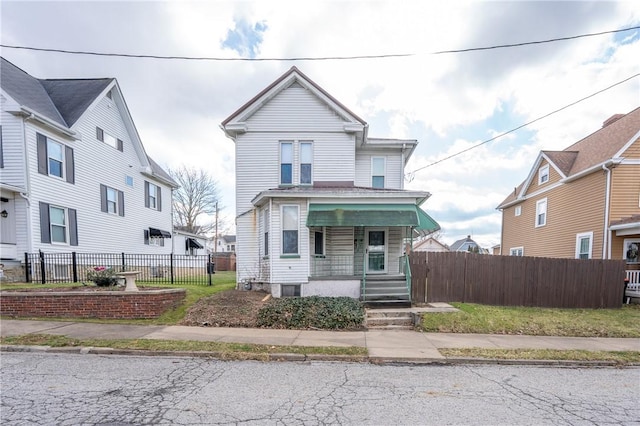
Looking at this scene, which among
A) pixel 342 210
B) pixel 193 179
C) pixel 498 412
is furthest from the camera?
pixel 193 179

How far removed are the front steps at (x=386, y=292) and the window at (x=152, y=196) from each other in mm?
15911

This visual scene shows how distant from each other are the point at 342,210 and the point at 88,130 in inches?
532

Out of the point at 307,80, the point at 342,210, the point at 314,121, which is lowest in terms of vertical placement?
the point at 342,210

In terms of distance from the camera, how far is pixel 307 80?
11078 millimetres

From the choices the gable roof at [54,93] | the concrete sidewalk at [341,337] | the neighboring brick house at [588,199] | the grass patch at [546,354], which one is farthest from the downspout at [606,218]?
the gable roof at [54,93]

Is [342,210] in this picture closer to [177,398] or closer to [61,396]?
[177,398]

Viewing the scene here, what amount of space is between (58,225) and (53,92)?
7.11 meters

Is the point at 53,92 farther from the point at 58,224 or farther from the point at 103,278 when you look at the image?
the point at 103,278

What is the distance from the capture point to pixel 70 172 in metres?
12.7

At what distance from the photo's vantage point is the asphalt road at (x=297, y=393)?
10.6 feet

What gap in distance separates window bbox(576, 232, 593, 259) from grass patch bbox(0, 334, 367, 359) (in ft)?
46.6

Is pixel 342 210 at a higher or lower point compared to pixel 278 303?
higher

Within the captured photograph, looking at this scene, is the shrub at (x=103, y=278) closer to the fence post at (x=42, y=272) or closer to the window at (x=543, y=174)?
the fence post at (x=42, y=272)

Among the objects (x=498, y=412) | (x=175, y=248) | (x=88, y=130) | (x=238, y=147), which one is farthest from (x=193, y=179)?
(x=498, y=412)
